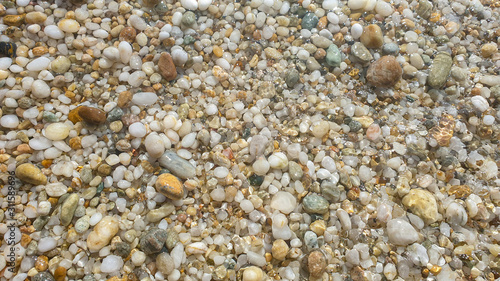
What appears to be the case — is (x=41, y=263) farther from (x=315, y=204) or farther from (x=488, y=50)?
(x=488, y=50)

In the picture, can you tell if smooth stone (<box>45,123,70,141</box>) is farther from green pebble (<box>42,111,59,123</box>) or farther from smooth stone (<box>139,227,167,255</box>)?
smooth stone (<box>139,227,167,255</box>)

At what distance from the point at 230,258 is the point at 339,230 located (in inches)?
19.1

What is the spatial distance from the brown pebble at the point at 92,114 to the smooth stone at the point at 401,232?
54.0 inches

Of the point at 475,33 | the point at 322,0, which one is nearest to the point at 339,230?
the point at 322,0

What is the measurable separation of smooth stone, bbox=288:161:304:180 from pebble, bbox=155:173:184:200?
0.49 meters

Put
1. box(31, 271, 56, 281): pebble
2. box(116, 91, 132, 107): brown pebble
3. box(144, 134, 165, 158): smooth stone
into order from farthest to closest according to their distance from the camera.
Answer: box(116, 91, 132, 107): brown pebble
box(144, 134, 165, 158): smooth stone
box(31, 271, 56, 281): pebble

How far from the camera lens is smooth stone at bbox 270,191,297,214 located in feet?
4.78

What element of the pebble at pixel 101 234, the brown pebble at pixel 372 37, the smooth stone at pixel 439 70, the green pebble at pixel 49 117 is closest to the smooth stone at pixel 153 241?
the pebble at pixel 101 234

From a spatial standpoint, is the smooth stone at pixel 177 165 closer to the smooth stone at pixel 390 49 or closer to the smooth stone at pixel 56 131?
the smooth stone at pixel 56 131

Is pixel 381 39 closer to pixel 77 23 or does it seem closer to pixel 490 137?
pixel 490 137

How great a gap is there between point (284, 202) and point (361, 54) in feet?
3.05

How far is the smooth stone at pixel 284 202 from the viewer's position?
146 centimetres

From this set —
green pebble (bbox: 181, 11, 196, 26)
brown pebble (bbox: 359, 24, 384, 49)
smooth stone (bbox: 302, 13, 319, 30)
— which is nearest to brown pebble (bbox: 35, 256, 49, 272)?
green pebble (bbox: 181, 11, 196, 26)

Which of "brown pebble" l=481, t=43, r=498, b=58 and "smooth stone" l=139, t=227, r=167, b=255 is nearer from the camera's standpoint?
"smooth stone" l=139, t=227, r=167, b=255
